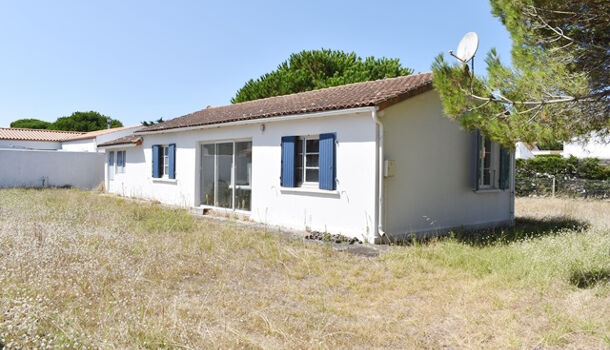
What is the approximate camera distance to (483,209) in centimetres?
1226

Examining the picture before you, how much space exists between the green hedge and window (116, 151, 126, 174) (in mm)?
20909

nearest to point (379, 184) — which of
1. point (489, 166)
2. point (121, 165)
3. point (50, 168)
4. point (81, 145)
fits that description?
point (489, 166)

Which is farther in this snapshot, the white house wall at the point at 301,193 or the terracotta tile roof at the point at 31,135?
the terracotta tile roof at the point at 31,135

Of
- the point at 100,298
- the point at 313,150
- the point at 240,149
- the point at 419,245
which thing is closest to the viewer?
the point at 100,298

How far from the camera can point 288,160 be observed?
10.9 meters

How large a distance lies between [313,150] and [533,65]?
17.9 ft

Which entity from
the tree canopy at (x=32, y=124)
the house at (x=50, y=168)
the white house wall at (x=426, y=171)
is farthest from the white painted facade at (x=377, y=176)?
the tree canopy at (x=32, y=124)

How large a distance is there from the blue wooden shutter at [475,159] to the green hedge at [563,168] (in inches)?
522

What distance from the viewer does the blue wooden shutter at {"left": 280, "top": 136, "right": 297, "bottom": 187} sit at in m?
10.8

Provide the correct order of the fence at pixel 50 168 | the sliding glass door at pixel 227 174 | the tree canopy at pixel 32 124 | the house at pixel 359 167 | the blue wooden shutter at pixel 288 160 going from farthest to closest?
the tree canopy at pixel 32 124 < the fence at pixel 50 168 < the sliding glass door at pixel 227 174 < the blue wooden shutter at pixel 288 160 < the house at pixel 359 167

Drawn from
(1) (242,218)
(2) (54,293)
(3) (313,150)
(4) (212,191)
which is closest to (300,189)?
(3) (313,150)

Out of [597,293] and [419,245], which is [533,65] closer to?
[597,293]

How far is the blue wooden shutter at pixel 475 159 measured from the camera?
36.9 feet

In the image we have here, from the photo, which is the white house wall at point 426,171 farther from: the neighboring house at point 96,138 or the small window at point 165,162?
the neighboring house at point 96,138
